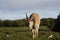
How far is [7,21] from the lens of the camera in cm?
5612

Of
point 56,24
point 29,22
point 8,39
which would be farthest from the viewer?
point 56,24

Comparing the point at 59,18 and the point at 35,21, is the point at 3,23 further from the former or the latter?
the point at 35,21

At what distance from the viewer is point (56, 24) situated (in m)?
37.2

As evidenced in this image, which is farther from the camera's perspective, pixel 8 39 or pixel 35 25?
pixel 35 25

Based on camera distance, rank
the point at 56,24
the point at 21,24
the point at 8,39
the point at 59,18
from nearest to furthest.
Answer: the point at 8,39
the point at 56,24
the point at 59,18
the point at 21,24

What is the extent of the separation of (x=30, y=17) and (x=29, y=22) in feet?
2.36

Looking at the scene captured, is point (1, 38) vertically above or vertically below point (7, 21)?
above

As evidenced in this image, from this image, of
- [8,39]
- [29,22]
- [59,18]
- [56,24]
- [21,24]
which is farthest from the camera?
[21,24]

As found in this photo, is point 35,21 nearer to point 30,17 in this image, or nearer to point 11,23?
point 30,17

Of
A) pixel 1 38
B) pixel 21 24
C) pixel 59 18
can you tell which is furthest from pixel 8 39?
pixel 21 24

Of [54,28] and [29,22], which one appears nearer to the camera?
[29,22]

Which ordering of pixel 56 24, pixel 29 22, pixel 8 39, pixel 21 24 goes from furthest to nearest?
pixel 21 24
pixel 56 24
pixel 29 22
pixel 8 39

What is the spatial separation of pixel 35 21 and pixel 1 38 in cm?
872

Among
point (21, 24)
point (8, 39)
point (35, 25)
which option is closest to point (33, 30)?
point (35, 25)
